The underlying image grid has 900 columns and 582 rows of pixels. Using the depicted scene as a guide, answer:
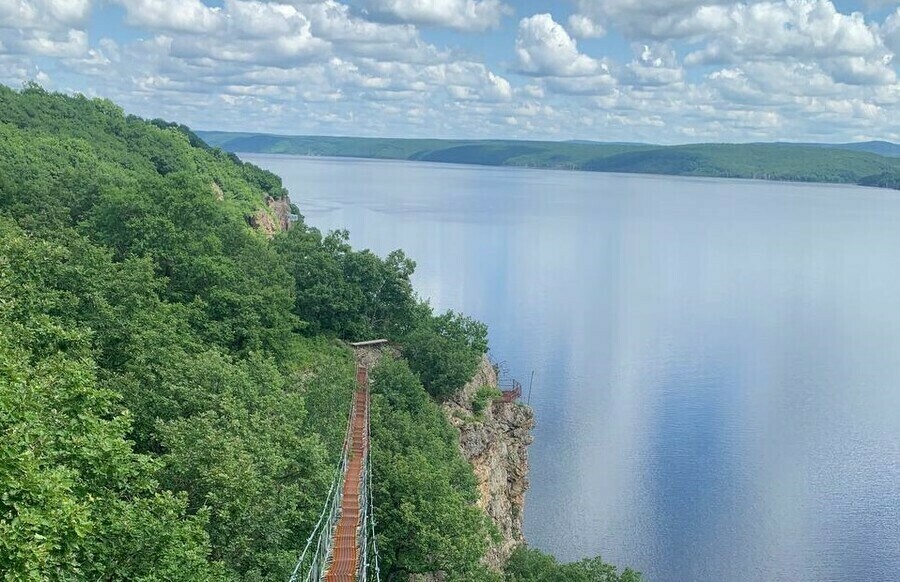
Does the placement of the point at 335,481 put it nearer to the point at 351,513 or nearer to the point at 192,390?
the point at 351,513

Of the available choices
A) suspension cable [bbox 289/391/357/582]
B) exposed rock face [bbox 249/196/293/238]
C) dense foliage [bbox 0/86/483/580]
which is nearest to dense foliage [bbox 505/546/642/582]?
dense foliage [bbox 0/86/483/580]

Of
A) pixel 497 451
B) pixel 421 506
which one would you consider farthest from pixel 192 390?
pixel 497 451

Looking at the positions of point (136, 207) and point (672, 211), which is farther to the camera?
point (672, 211)

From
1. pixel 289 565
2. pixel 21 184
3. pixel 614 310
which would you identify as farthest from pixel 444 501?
pixel 614 310

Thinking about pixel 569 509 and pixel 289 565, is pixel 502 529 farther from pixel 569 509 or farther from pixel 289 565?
pixel 289 565

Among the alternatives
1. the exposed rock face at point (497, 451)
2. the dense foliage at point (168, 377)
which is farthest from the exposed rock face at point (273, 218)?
the exposed rock face at point (497, 451)

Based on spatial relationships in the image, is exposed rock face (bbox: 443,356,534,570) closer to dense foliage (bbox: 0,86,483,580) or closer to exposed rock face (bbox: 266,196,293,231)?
dense foliage (bbox: 0,86,483,580)
